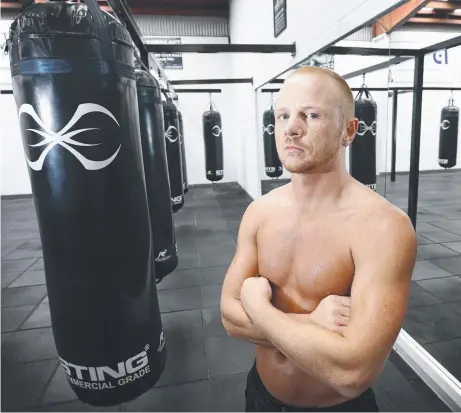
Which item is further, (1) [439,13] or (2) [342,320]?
(1) [439,13]

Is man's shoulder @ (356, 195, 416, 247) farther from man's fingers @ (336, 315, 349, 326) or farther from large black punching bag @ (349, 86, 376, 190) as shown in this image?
large black punching bag @ (349, 86, 376, 190)

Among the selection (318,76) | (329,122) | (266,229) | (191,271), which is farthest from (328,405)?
(191,271)

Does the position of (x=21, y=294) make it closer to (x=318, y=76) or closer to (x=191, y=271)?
(x=191, y=271)

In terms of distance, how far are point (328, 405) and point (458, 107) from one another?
503 centimetres

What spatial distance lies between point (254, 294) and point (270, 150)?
487 cm

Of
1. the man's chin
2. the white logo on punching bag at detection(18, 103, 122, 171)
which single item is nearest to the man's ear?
the man's chin

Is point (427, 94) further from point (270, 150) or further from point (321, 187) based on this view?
point (321, 187)

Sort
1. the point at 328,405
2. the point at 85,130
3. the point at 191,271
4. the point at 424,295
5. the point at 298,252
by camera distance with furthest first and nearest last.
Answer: the point at 191,271, the point at 424,295, the point at 85,130, the point at 328,405, the point at 298,252

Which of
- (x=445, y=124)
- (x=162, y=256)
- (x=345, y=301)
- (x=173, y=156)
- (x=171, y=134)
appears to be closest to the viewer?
(x=345, y=301)

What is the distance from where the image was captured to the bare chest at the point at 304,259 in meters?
0.96

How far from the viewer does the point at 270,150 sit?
5.69 meters

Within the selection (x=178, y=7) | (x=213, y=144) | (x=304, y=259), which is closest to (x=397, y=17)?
(x=304, y=259)

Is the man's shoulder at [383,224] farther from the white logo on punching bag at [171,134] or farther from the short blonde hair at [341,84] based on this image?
the white logo on punching bag at [171,134]

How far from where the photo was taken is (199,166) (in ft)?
32.6
